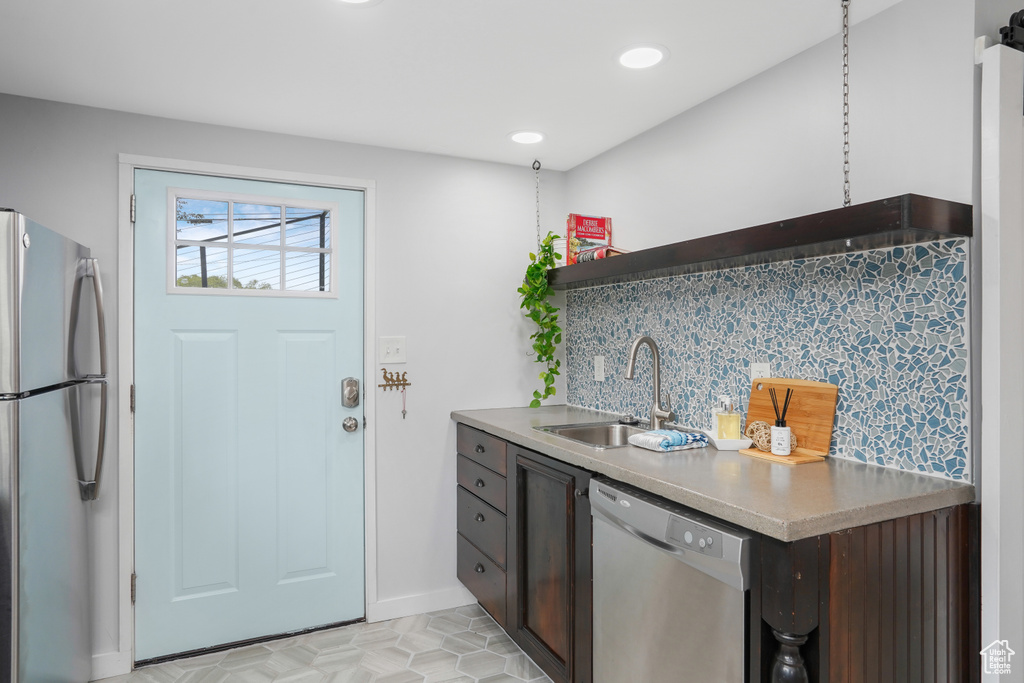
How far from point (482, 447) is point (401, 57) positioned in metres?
1.58

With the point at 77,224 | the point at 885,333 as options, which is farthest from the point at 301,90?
the point at 885,333

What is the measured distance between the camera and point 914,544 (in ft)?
4.51

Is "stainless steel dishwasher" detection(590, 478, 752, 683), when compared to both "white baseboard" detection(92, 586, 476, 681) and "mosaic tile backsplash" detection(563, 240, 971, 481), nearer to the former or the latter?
"mosaic tile backsplash" detection(563, 240, 971, 481)

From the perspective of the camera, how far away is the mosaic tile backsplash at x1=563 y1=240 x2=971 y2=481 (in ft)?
4.99

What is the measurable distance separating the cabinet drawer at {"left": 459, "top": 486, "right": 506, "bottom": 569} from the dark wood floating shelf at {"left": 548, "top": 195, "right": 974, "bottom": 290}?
1172mm

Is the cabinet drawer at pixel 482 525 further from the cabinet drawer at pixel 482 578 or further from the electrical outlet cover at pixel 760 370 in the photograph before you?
the electrical outlet cover at pixel 760 370

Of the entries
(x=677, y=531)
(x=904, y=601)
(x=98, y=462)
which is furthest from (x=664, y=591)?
(x=98, y=462)

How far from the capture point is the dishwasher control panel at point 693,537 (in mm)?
1363

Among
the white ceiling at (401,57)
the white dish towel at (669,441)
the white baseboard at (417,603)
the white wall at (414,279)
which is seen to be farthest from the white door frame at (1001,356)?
the white baseboard at (417,603)

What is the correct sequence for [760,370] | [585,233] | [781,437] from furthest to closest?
[585,233] → [760,370] → [781,437]

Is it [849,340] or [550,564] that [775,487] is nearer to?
[849,340]

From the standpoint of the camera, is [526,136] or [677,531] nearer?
[677,531]

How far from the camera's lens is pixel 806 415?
1880 millimetres

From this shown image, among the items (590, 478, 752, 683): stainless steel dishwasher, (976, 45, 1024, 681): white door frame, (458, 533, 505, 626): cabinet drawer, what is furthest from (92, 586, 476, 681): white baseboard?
(976, 45, 1024, 681): white door frame
